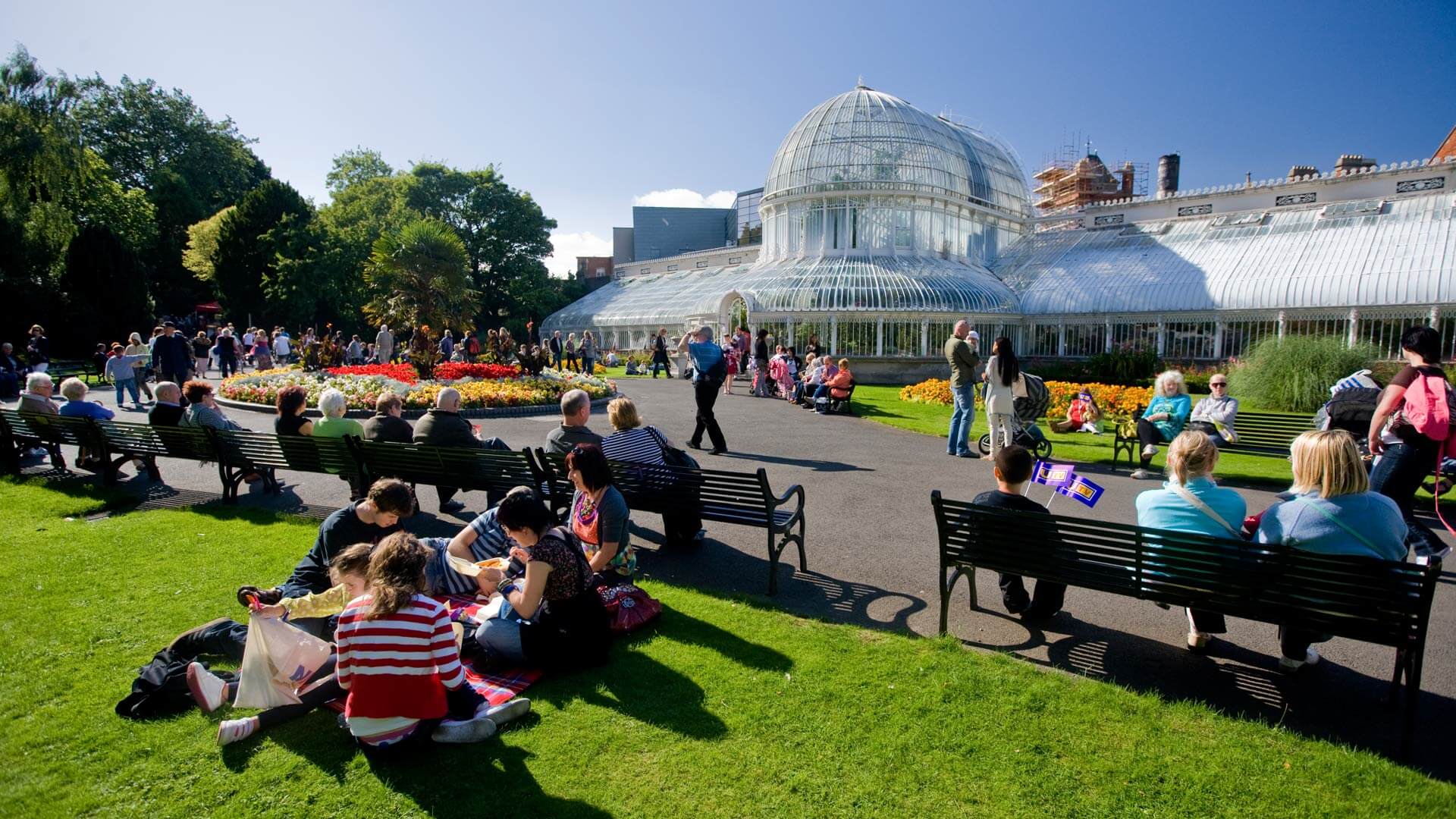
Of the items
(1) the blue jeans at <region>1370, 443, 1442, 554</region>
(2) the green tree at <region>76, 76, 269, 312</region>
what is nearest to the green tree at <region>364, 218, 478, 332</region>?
(1) the blue jeans at <region>1370, 443, 1442, 554</region>

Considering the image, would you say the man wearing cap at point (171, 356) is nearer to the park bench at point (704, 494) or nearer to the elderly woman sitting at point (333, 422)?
the elderly woman sitting at point (333, 422)

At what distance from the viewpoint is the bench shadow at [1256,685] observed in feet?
11.8

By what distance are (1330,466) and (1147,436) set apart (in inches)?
255

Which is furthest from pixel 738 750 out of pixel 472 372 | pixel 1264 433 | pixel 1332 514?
pixel 472 372

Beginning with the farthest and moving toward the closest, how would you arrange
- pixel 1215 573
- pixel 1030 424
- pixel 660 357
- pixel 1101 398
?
pixel 660 357, pixel 1101 398, pixel 1030 424, pixel 1215 573

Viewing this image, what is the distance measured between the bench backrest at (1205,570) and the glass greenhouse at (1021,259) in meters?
22.3

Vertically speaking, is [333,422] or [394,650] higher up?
[333,422]

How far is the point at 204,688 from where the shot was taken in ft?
12.0

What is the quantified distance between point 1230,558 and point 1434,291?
79.9 feet

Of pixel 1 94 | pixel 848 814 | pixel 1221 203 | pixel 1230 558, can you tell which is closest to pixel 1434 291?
pixel 1221 203

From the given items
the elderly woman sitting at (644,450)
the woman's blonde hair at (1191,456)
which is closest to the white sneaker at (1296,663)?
the woman's blonde hair at (1191,456)

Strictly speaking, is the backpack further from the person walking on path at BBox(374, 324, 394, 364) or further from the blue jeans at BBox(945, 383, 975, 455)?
the person walking on path at BBox(374, 324, 394, 364)

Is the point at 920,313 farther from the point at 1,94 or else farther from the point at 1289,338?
the point at 1,94

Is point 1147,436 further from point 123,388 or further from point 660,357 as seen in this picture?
point 123,388
